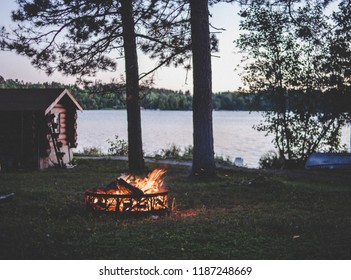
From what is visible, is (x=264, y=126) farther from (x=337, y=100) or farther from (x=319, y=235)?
(x=319, y=235)

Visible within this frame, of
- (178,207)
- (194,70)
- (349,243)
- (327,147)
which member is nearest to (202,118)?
(194,70)

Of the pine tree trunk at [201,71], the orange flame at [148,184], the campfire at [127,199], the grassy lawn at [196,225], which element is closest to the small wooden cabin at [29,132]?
the grassy lawn at [196,225]

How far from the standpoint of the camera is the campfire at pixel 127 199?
8.74 meters

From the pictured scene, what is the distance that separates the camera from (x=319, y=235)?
7.40 metres

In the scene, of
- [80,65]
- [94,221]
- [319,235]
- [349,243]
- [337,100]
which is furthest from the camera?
[337,100]

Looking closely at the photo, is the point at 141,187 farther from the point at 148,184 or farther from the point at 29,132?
the point at 29,132

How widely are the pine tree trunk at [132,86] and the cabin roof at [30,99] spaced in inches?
163

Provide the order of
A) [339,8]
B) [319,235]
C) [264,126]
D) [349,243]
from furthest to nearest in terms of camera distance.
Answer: [264,126], [339,8], [319,235], [349,243]

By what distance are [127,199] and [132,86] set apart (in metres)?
7.86

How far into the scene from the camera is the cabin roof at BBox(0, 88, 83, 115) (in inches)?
746

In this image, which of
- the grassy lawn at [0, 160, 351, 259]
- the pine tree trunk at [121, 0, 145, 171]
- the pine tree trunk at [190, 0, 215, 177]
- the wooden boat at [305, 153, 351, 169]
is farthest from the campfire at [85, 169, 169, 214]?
the wooden boat at [305, 153, 351, 169]

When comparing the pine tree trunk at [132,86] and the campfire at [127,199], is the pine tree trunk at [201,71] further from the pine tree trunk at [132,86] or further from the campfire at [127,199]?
the campfire at [127,199]

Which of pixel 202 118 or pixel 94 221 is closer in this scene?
pixel 94 221

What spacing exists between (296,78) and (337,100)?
7.02 feet
